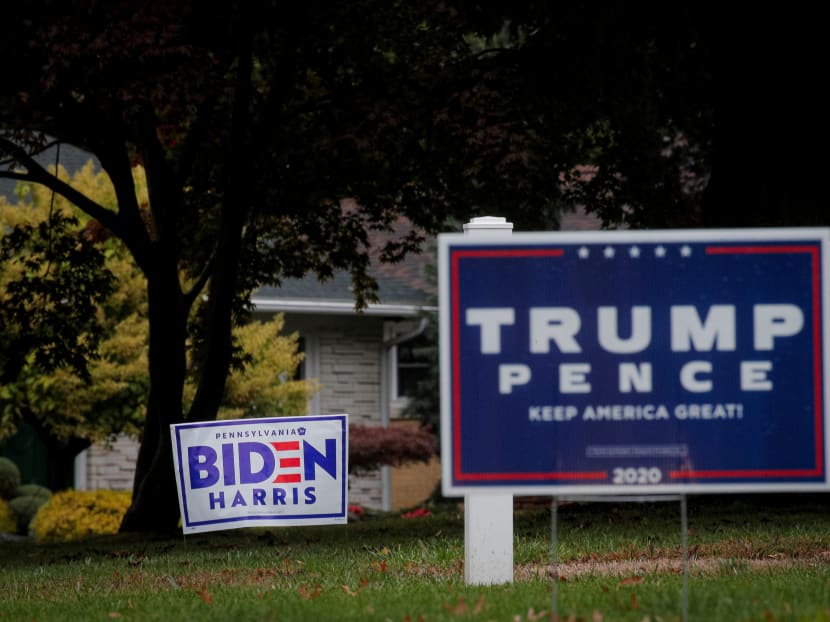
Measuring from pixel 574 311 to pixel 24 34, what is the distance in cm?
872

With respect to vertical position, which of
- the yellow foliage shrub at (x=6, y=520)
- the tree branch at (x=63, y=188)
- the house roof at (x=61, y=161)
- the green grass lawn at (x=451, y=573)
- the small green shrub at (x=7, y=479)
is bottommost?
the yellow foliage shrub at (x=6, y=520)

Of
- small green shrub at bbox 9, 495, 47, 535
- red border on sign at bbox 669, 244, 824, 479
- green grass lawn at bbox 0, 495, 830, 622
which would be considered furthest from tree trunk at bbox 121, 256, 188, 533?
red border on sign at bbox 669, 244, 824, 479

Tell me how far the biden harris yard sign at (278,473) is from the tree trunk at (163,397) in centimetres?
508

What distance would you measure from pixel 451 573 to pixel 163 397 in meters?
8.72

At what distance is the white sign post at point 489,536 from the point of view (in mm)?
7738

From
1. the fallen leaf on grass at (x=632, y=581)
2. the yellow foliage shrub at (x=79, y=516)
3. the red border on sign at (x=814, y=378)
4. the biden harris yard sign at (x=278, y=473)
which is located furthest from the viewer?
the yellow foliage shrub at (x=79, y=516)

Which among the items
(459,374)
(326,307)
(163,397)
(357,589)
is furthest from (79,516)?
(459,374)

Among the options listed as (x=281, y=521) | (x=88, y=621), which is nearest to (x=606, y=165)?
(x=281, y=521)

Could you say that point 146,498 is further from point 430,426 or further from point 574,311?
point 430,426

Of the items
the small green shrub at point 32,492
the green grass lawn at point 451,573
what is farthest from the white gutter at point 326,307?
the green grass lawn at point 451,573

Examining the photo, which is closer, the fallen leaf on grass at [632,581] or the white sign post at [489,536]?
the white sign post at [489,536]

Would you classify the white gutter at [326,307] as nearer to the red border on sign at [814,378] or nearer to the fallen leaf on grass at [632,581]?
the fallen leaf on grass at [632,581]

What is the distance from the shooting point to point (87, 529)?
2081 cm

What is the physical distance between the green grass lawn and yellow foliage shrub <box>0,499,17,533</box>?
847 cm
